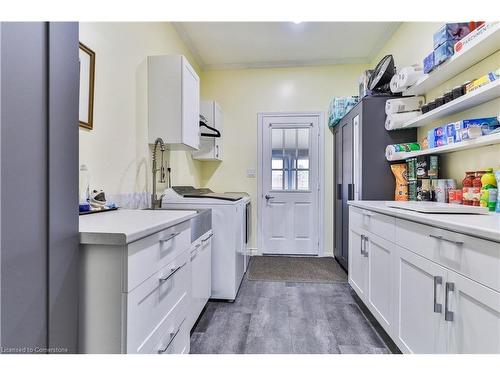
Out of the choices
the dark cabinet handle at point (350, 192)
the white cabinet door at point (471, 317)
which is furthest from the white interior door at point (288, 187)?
the white cabinet door at point (471, 317)

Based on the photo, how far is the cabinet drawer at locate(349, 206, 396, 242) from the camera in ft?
5.02

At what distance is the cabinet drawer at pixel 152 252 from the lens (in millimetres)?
851

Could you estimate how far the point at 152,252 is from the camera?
977 millimetres

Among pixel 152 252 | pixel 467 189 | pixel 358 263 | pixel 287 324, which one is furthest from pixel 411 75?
pixel 152 252

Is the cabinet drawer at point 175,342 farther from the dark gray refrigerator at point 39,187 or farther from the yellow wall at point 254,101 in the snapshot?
the yellow wall at point 254,101

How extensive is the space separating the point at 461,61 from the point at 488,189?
2.87 feet

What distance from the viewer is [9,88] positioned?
0.61 meters

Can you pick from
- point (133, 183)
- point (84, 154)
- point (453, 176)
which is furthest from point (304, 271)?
point (84, 154)

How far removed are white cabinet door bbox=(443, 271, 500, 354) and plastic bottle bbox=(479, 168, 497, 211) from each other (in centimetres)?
73

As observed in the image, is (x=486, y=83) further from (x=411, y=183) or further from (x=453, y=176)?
(x=411, y=183)

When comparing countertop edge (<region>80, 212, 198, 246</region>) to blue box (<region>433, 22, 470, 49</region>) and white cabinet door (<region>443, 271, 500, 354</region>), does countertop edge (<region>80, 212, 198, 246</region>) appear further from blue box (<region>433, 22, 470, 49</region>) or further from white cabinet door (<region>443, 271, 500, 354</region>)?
blue box (<region>433, 22, 470, 49</region>)

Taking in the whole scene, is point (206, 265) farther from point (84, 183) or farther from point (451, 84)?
point (451, 84)

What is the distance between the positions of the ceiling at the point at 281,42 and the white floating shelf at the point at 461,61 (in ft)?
3.60

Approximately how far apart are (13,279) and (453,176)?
8.31ft
